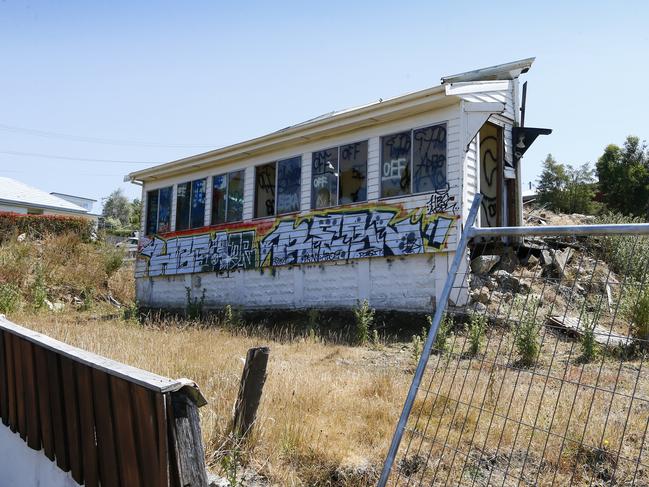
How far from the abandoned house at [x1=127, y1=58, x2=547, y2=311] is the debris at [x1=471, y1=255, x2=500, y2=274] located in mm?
861

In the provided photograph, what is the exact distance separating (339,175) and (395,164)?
57.4 inches

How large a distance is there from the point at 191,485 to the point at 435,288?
27.5ft

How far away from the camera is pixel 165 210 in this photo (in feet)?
55.0

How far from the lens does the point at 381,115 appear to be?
37.0 feet

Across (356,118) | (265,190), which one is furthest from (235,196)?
(356,118)

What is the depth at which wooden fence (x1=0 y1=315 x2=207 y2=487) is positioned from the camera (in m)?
2.65

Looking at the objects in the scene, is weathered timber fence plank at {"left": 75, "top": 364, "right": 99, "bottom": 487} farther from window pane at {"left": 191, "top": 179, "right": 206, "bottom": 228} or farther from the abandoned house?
window pane at {"left": 191, "top": 179, "right": 206, "bottom": 228}

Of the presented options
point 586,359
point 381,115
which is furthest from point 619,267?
point 381,115

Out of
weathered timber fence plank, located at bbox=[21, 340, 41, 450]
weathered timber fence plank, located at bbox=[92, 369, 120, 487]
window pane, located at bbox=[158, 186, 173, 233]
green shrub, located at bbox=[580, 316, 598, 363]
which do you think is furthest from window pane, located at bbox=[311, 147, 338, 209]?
weathered timber fence plank, located at bbox=[92, 369, 120, 487]

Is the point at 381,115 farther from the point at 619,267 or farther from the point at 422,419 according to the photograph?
the point at 422,419

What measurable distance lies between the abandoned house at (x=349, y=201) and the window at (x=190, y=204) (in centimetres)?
4

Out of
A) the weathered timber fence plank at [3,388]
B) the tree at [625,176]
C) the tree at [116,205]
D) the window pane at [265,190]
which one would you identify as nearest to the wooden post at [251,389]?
the weathered timber fence plank at [3,388]

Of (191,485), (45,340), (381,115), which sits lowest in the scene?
(191,485)

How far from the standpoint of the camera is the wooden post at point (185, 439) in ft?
8.61
